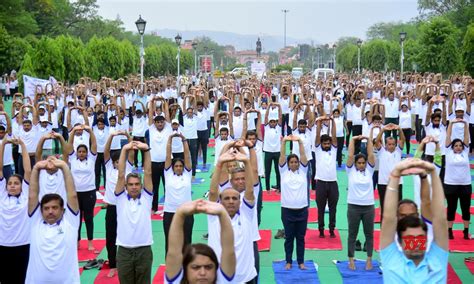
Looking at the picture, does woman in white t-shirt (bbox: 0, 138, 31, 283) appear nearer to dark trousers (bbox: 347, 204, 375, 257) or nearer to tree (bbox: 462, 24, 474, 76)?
dark trousers (bbox: 347, 204, 375, 257)

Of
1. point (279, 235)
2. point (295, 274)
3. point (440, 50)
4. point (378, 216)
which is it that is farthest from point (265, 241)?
point (440, 50)

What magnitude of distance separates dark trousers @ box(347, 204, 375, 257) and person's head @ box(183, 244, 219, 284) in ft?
18.7

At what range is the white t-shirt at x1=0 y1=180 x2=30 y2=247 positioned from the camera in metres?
7.51

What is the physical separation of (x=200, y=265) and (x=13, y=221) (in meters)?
4.36

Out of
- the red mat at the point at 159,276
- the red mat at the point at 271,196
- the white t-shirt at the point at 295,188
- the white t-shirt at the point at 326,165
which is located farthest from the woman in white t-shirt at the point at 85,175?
the red mat at the point at 271,196

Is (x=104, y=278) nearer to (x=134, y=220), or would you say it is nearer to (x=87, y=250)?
(x=87, y=250)

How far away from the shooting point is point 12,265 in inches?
299

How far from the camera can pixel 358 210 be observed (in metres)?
9.42

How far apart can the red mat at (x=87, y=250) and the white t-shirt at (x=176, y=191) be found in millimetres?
1775

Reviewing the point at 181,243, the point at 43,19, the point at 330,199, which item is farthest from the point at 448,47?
the point at 43,19

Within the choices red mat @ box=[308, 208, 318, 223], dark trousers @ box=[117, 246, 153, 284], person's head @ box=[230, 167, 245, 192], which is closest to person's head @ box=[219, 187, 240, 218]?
person's head @ box=[230, 167, 245, 192]

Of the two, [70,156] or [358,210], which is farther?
[70,156]

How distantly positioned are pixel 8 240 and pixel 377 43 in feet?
163

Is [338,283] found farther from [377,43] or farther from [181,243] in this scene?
[377,43]
